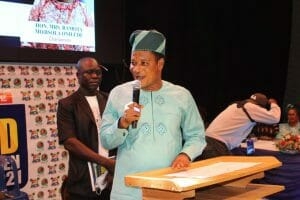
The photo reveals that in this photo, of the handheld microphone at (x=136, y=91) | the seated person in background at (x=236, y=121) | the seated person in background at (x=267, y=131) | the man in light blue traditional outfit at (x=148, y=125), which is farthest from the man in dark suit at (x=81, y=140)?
the seated person in background at (x=267, y=131)

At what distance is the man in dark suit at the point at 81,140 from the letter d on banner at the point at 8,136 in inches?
35.8

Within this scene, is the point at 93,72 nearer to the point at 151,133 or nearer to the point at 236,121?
the point at 151,133

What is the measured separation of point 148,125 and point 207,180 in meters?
0.39

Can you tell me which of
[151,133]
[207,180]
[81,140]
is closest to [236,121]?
[81,140]

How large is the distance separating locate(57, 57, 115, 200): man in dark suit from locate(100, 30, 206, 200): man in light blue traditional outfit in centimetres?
86

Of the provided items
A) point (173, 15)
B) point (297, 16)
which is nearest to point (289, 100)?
point (297, 16)

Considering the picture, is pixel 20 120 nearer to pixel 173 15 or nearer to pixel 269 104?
pixel 269 104

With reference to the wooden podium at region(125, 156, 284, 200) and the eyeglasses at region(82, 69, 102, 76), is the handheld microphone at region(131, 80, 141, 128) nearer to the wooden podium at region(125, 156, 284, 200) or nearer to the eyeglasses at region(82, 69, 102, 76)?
the wooden podium at region(125, 156, 284, 200)

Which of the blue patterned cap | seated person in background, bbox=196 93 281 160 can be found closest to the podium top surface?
the blue patterned cap

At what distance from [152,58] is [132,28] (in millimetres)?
3529

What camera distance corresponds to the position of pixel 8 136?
3463 millimetres

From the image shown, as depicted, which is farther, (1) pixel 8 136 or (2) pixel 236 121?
(2) pixel 236 121

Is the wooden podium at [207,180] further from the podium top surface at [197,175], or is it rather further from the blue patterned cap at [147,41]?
the blue patterned cap at [147,41]

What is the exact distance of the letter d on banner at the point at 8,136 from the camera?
3.42 m
